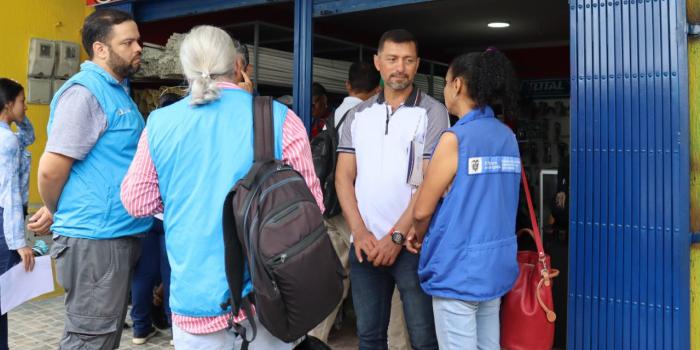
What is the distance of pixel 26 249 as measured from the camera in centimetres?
393

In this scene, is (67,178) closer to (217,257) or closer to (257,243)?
(217,257)

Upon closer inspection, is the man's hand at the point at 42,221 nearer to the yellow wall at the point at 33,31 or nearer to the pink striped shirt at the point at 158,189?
the pink striped shirt at the point at 158,189

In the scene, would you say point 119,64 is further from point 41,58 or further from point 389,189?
point 41,58

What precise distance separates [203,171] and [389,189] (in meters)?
1.22

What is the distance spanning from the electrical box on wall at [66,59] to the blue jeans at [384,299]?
4.40 metres

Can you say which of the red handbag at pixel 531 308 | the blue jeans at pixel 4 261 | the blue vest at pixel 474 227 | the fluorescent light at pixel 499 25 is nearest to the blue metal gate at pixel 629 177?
the red handbag at pixel 531 308

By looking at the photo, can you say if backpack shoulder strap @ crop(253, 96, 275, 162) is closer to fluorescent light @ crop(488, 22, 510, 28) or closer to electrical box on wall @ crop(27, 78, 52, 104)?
electrical box on wall @ crop(27, 78, 52, 104)

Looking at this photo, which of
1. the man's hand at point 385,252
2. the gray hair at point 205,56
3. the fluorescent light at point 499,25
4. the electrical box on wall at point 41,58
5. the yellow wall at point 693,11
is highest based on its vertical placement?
the fluorescent light at point 499,25

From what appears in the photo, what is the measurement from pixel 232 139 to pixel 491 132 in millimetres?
1082

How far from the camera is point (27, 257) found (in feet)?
12.9

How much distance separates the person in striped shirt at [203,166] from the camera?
6.88 ft

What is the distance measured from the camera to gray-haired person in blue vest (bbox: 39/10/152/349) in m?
2.77

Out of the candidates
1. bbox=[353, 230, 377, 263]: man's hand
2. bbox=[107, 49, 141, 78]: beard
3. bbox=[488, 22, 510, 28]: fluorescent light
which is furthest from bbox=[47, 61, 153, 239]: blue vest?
bbox=[488, 22, 510, 28]: fluorescent light

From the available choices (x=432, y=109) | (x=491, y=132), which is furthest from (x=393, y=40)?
(x=491, y=132)
